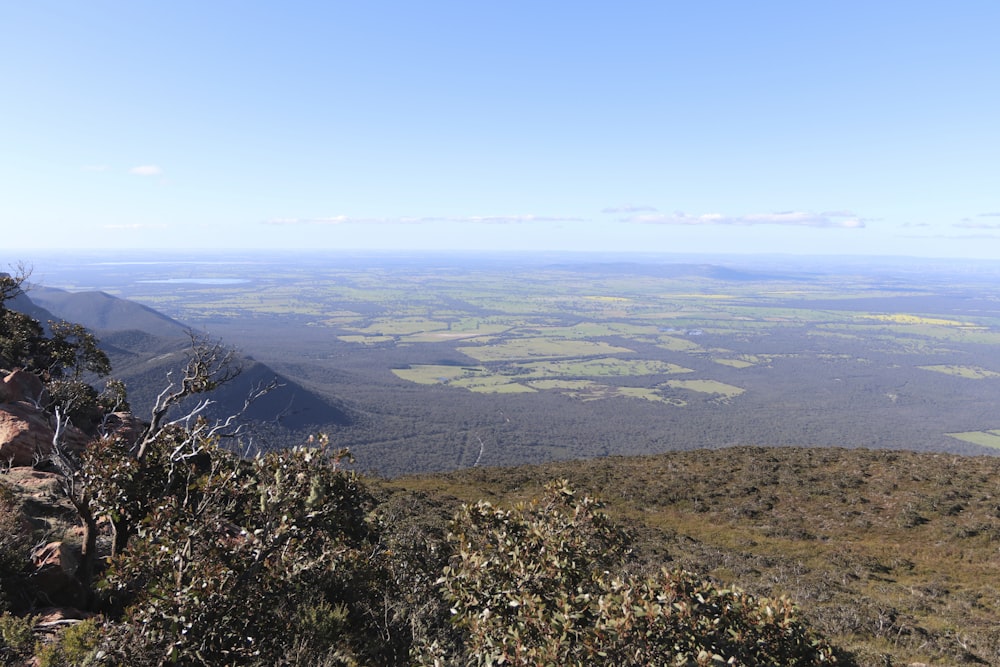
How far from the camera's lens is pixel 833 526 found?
27578 millimetres

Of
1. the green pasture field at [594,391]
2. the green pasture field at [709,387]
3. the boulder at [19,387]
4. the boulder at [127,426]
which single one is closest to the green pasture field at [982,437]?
the green pasture field at [709,387]

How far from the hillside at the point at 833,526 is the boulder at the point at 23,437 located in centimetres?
1616

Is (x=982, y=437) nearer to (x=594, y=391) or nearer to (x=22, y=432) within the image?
(x=594, y=391)

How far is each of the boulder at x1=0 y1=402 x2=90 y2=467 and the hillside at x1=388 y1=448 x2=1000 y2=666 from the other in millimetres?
16158

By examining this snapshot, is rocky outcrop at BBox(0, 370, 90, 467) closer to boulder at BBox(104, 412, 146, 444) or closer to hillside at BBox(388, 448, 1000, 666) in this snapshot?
boulder at BBox(104, 412, 146, 444)

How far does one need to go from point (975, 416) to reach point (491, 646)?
659 ft

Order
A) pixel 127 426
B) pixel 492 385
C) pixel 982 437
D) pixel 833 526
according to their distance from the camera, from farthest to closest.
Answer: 1. pixel 492 385
2. pixel 982 437
3. pixel 833 526
4. pixel 127 426

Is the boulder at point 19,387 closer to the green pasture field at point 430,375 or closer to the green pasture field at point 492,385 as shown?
the green pasture field at point 492,385

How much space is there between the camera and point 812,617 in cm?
1581

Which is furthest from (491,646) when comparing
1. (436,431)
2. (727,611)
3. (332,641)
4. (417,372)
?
(417,372)

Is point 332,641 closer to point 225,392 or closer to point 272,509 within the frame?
point 272,509

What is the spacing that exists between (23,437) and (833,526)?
37263 millimetres

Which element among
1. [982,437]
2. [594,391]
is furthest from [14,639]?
[982,437]

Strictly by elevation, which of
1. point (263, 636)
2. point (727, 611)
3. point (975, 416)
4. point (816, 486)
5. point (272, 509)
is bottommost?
point (975, 416)
